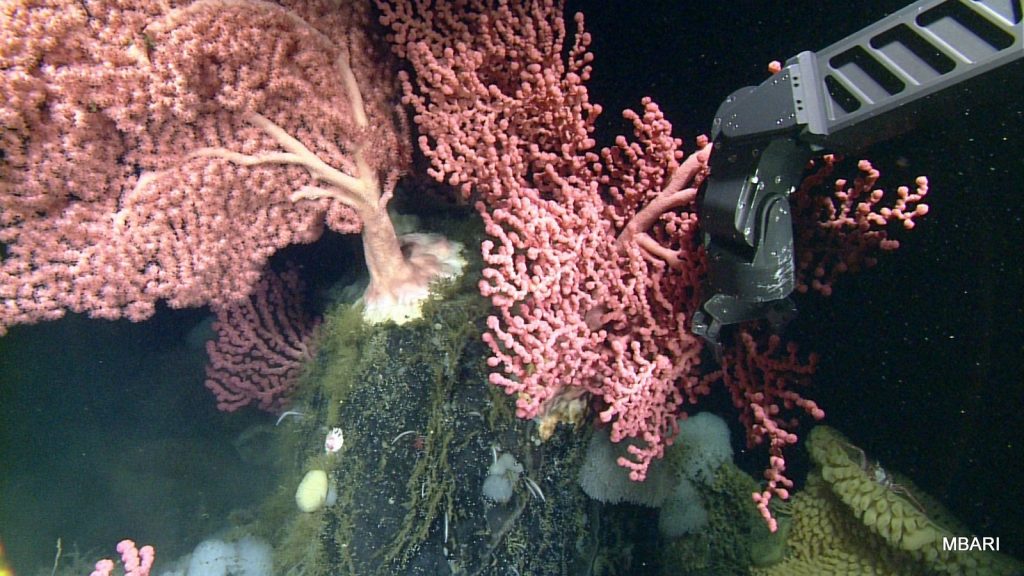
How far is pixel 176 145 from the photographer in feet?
8.51

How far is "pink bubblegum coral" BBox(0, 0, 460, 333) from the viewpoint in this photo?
7.36 feet

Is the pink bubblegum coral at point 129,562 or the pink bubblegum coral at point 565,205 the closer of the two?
the pink bubblegum coral at point 565,205

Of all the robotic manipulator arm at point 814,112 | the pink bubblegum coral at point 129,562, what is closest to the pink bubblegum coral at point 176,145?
the pink bubblegum coral at point 129,562

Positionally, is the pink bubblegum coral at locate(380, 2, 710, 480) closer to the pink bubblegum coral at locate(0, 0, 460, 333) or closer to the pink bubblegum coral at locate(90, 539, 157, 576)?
the pink bubblegum coral at locate(0, 0, 460, 333)

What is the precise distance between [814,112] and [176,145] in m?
2.87

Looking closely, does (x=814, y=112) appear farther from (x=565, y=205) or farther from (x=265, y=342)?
(x=265, y=342)

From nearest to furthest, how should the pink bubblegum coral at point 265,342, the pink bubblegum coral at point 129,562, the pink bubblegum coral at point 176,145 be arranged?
the pink bubblegum coral at point 176,145 → the pink bubblegum coral at point 129,562 → the pink bubblegum coral at point 265,342

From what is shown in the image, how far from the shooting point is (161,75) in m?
2.35

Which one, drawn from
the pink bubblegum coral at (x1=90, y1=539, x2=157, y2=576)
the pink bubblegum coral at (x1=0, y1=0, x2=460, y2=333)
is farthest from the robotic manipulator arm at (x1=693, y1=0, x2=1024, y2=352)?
the pink bubblegum coral at (x1=90, y1=539, x2=157, y2=576)

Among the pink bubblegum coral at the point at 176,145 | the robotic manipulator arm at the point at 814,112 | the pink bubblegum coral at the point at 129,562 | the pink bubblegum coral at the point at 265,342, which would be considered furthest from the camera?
the pink bubblegum coral at the point at 265,342

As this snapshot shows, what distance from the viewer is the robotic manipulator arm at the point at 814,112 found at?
1581 millimetres

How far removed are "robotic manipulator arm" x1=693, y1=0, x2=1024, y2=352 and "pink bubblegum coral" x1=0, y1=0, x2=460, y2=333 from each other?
1984mm

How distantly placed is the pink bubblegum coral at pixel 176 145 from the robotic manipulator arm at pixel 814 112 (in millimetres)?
1984

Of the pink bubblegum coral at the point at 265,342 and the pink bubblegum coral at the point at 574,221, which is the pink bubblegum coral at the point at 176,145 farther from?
the pink bubblegum coral at the point at 265,342
